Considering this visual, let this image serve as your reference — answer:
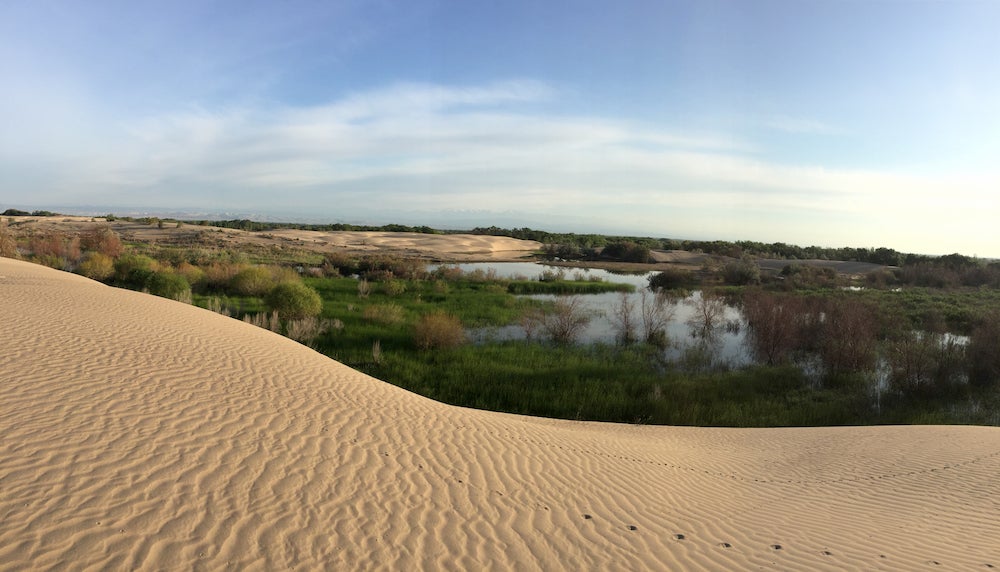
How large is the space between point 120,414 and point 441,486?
3.54m

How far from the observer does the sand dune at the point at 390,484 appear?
11.5ft

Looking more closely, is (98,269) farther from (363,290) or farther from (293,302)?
(293,302)

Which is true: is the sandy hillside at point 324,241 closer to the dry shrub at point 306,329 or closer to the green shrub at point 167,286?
the green shrub at point 167,286

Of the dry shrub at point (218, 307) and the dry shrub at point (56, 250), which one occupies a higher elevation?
the dry shrub at point (56, 250)

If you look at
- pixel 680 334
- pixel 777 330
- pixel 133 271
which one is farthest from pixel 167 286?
pixel 777 330

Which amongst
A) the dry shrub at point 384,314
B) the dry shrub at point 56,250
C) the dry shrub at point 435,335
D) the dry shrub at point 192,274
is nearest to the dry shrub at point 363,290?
the dry shrub at point 384,314

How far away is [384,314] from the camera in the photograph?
17984mm

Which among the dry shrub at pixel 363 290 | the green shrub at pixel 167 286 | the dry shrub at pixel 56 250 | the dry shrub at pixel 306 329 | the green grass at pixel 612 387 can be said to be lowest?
the green grass at pixel 612 387

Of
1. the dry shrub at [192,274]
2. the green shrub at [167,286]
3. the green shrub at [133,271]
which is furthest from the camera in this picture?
the dry shrub at [192,274]

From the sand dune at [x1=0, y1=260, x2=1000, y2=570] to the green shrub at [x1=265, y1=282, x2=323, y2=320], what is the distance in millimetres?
8869

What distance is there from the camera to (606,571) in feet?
12.2

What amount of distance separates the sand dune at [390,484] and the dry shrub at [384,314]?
29.9ft

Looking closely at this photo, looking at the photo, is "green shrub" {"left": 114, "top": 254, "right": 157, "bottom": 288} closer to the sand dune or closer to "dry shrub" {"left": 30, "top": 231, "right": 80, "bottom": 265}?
"dry shrub" {"left": 30, "top": 231, "right": 80, "bottom": 265}

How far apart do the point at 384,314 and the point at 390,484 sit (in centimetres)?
1373
